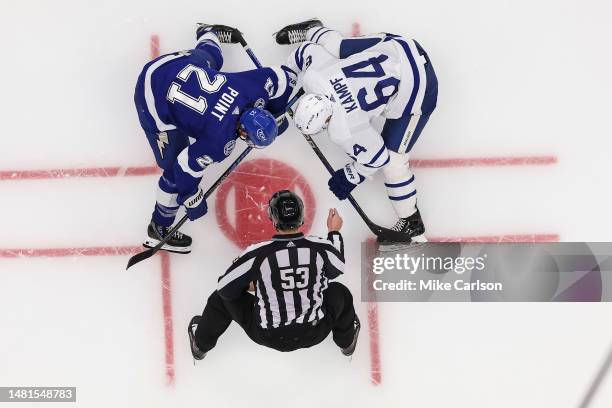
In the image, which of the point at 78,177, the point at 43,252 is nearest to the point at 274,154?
the point at 78,177

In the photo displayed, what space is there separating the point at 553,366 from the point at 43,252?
4.50 m

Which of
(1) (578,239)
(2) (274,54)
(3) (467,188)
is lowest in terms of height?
(1) (578,239)

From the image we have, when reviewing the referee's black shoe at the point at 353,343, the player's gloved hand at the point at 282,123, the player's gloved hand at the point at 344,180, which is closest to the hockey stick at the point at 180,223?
the player's gloved hand at the point at 282,123

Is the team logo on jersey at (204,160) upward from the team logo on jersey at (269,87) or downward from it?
downward

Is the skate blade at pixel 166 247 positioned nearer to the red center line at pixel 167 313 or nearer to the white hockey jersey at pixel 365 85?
the red center line at pixel 167 313

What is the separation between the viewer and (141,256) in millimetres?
4285

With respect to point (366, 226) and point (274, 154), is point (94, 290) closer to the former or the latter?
point (274, 154)

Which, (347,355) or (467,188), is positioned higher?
(467,188)

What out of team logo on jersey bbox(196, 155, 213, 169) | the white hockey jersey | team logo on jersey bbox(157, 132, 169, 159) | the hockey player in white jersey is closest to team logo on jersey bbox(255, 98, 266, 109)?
the hockey player in white jersey

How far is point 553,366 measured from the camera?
4570mm

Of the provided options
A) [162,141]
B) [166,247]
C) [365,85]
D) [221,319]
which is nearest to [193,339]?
[221,319]

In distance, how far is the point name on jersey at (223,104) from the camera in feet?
11.4

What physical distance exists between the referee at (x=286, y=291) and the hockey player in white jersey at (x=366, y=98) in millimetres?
526

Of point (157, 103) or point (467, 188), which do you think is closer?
point (157, 103)
